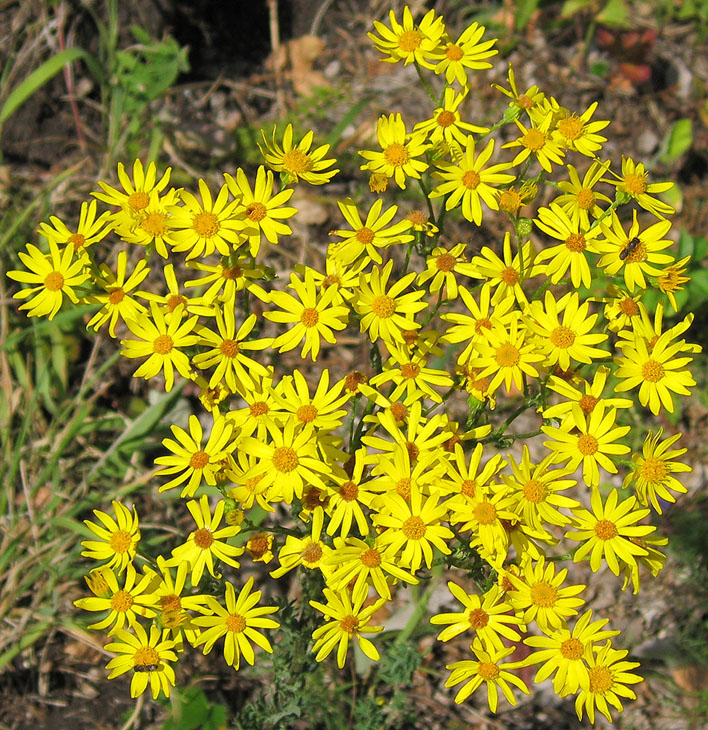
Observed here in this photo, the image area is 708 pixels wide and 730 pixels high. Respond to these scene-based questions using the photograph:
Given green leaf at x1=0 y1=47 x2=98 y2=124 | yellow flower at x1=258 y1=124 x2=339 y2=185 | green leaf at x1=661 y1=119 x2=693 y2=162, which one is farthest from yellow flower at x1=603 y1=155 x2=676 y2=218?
green leaf at x1=0 y1=47 x2=98 y2=124

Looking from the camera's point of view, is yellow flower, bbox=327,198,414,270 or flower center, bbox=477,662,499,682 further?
yellow flower, bbox=327,198,414,270

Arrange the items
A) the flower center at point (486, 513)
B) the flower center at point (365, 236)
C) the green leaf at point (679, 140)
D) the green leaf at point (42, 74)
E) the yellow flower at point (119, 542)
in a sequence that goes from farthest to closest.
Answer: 1. the green leaf at point (679, 140)
2. the green leaf at point (42, 74)
3. the flower center at point (365, 236)
4. the yellow flower at point (119, 542)
5. the flower center at point (486, 513)

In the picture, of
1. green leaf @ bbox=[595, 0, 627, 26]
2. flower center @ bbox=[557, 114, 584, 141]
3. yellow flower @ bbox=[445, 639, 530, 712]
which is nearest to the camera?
yellow flower @ bbox=[445, 639, 530, 712]

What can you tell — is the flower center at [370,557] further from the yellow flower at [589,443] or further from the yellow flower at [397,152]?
the yellow flower at [397,152]

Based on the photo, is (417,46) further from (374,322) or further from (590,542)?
(590,542)

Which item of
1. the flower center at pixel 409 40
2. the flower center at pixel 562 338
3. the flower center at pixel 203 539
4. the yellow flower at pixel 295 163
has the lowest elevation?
the flower center at pixel 203 539

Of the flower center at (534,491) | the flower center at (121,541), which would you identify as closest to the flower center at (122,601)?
the flower center at (121,541)

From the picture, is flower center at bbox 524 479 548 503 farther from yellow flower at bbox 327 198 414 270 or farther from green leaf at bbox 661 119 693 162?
green leaf at bbox 661 119 693 162
